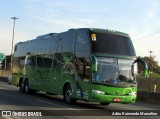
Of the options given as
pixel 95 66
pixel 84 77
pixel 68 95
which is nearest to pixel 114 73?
pixel 95 66

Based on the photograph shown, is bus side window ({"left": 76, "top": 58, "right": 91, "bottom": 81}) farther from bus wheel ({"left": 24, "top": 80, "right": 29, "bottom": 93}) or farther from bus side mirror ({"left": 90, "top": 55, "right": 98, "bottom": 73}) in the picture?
bus wheel ({"left": 24, "top": 80, "right": 29, "bottom": 93})

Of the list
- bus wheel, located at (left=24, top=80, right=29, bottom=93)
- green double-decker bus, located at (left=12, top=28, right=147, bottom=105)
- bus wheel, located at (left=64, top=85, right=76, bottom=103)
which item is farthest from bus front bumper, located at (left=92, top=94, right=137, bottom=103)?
bus wheel, located at (left=24, top=80, right=29, bottom=93)

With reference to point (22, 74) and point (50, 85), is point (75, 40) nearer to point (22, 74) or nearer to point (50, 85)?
point (50, 85)

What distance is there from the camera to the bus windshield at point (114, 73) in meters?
17.0

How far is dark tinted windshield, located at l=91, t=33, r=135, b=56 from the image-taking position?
17.3 metres

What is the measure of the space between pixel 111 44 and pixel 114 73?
1433 mm

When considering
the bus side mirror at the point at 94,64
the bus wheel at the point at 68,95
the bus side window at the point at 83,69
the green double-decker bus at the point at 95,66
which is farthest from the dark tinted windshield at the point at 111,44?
the bus wheel at the point at 68,95

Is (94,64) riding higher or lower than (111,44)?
lower

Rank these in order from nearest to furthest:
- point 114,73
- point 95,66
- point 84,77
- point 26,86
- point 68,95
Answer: point 95,66 < point 114,73 < point 84,77 < point 68,95 < point 26,86

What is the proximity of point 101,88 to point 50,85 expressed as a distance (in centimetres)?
553

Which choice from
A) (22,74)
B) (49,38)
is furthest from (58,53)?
(22,74)

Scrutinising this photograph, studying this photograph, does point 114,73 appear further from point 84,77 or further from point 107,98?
point 84,77

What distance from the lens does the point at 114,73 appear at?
56.0 feet

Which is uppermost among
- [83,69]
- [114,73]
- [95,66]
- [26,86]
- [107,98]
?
[95,66]
